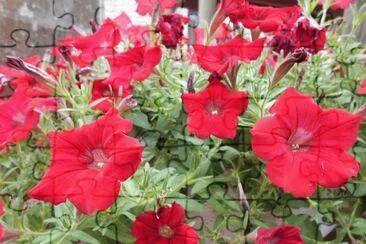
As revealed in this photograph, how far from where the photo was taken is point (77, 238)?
0.48 metres

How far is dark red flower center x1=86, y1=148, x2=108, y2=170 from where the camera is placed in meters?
0.43

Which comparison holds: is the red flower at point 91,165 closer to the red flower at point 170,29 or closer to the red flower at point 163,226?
the red flower at point 163,226

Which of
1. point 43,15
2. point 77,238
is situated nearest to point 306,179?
point 77,238

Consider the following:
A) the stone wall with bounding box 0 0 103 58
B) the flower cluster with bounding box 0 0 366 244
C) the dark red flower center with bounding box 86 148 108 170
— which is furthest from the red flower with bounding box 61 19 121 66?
the stone wall with bounding box 0 0 103 58

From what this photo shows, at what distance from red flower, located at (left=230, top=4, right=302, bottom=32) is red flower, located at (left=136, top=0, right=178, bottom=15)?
0.19 metres

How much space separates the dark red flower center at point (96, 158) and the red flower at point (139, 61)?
0.14m

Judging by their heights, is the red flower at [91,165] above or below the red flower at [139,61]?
below

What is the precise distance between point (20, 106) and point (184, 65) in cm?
22

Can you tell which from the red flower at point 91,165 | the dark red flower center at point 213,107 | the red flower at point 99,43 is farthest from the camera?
the red flower at point 99,43

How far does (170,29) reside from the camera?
63cm

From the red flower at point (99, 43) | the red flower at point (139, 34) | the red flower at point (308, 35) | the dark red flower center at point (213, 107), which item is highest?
the red flower at point (308, 35)

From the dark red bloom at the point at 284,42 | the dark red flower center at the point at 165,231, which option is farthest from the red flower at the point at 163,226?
the dark red bloom at the point at 284,42

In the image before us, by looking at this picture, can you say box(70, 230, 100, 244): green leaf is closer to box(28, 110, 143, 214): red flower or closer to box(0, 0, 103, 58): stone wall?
box(28, 110, 143, 214): red flower

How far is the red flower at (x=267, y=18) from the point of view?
22.1 inches
